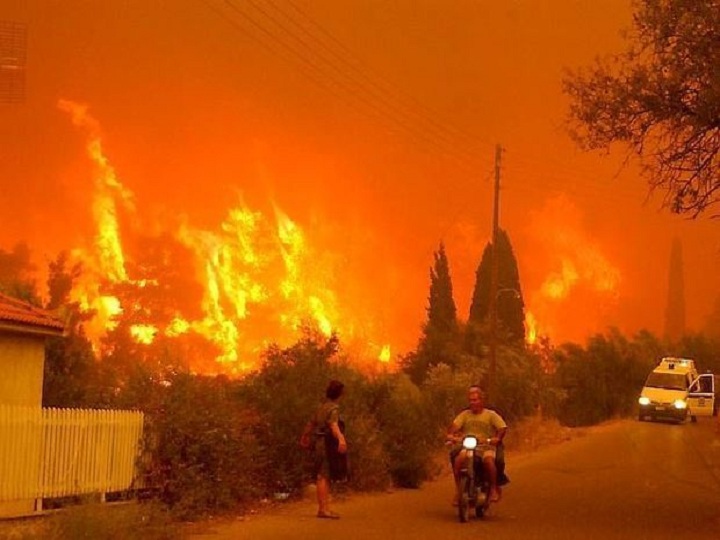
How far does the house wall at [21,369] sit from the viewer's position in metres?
16.4

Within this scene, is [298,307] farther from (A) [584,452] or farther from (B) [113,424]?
(B) [113,424]

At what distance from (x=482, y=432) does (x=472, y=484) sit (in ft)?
2.39

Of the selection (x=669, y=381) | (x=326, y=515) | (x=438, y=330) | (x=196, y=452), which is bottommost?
(x=326, y=515)

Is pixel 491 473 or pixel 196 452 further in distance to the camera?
pixel 491 473

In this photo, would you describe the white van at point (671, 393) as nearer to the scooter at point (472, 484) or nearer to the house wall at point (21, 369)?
the scooter at point (472, 484)

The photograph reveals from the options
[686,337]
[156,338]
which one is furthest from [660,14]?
[686,337]

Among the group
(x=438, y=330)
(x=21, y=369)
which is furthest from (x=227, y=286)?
(x=21, y=369)

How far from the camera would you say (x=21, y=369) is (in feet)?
54.7

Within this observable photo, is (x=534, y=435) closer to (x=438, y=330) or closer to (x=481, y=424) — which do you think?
(x=481, y=424)

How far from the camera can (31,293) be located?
82.9 ft

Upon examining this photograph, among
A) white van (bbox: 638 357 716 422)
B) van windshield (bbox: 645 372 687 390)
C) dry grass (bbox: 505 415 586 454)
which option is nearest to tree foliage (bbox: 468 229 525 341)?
white van (bbox: 638 357 716 422)

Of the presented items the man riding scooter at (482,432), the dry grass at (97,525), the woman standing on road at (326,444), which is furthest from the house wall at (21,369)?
the man riding scooter at (482,432)

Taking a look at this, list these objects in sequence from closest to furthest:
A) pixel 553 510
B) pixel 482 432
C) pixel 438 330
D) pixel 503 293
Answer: pixel 482 432 < pixel 553 510 < pixel 438 330 < pixel 503 293

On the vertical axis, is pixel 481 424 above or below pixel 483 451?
above
